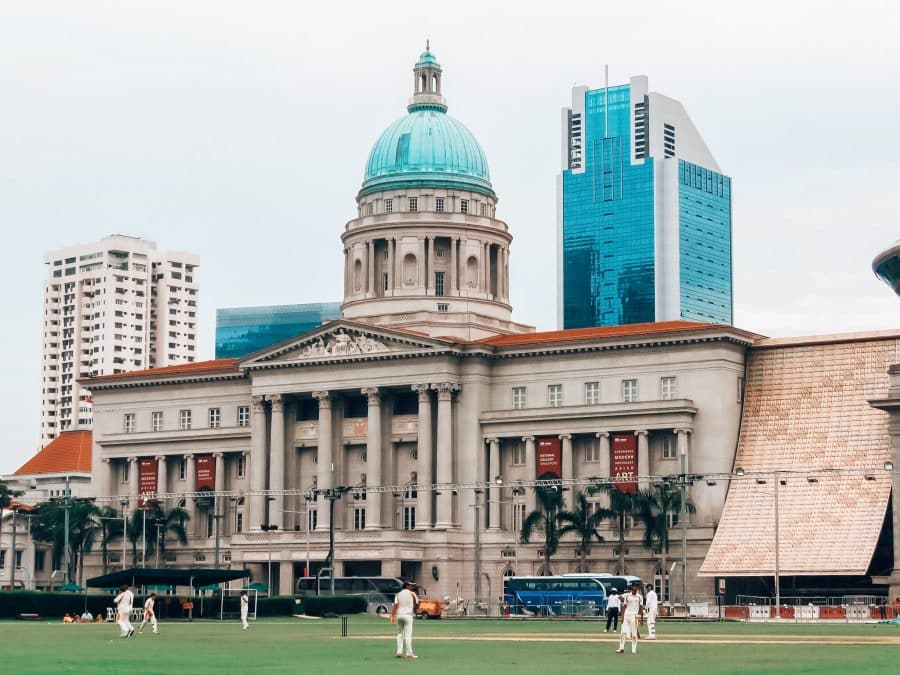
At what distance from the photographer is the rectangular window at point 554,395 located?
140625 mm

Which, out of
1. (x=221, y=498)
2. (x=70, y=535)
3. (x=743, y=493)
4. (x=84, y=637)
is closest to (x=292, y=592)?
(x=221, y=498)

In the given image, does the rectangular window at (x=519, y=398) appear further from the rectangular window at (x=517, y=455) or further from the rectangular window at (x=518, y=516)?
the rectangular window at (x=518, y=516)

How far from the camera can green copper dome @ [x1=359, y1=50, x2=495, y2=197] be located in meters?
163

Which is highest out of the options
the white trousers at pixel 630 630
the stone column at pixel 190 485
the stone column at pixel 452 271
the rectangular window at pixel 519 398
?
the stone column at pixel 452 271

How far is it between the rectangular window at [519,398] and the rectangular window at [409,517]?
1178 centimetres

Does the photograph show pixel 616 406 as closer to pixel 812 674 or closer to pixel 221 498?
pixel 221 498

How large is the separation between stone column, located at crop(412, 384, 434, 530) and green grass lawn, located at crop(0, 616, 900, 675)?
184ft

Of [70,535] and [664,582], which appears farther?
[70,535]

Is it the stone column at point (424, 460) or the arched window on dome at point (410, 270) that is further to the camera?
the arched window on dome at point (410, 270)

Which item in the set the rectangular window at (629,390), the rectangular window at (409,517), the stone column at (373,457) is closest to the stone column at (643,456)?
the rectangular window at (629,390)

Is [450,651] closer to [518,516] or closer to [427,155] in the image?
[518,516]

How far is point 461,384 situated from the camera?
143 m

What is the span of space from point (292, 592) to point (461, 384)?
2131cm

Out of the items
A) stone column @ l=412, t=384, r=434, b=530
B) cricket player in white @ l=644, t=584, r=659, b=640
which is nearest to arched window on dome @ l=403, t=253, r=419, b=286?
stone column @ l=412, t=384, r=434, b=530
